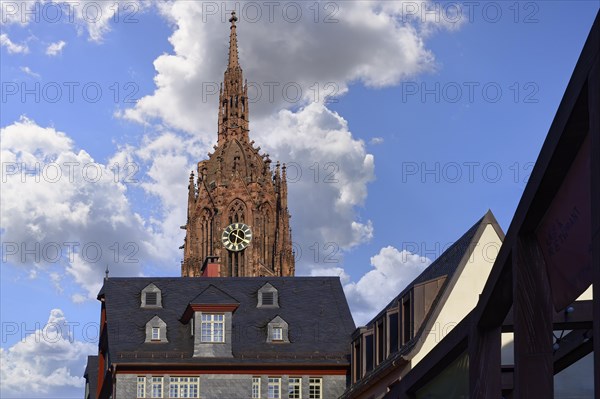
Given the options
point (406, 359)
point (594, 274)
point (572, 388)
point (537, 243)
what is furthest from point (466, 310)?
point (594, 274)

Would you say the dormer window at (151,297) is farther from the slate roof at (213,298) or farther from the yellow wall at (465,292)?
the yellow wall at (465,292)

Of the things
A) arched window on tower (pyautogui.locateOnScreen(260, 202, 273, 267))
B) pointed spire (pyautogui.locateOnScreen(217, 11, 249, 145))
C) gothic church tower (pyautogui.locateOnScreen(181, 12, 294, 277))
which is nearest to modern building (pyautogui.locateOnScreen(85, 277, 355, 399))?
gothic church tower (pyautogui.locateOnScreen(181, 12, 294, 277))

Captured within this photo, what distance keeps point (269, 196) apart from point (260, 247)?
710 cm

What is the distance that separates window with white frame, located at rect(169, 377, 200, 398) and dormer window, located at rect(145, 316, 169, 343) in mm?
2375

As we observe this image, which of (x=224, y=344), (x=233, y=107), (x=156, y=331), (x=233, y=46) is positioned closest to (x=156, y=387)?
(x=156, y=331)

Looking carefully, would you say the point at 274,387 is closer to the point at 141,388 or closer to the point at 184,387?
the point at 184,387

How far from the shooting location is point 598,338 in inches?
656

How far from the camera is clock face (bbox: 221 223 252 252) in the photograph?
158 meters

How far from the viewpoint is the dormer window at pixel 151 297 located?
238 ft

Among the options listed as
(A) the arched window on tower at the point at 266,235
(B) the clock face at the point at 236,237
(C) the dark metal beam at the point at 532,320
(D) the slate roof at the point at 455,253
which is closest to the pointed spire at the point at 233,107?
(A) the arched window on tower at the point at 266,235

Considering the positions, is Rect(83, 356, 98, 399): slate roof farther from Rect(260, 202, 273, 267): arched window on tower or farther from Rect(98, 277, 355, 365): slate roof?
Rect(260, 202, 273, 267): arched window on tower

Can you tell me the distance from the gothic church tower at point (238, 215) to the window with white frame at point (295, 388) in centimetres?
8442

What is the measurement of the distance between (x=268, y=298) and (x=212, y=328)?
487cm

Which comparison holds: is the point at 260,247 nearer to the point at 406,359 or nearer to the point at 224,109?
the point at 224,109
